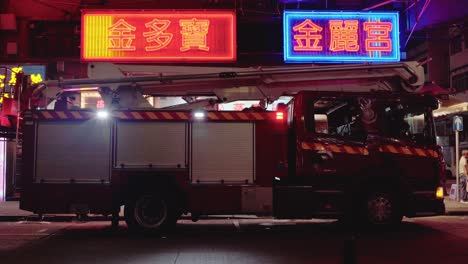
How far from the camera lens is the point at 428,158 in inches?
410

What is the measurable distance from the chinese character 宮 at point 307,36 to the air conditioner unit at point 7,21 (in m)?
10.8

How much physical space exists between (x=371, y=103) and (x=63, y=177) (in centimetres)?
647

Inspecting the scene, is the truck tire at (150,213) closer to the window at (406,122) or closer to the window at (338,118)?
the window at (338,118)

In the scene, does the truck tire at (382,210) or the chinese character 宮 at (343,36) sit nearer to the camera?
the truck tire at (382,210)

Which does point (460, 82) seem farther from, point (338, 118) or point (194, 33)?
point (338, 118)

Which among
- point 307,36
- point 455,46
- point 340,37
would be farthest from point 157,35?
point 455,46

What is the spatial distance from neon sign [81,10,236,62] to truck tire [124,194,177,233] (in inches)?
297

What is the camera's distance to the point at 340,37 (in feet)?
55.6

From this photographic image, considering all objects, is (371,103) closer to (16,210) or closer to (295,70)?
(295,70)

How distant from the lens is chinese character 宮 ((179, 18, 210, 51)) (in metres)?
16.7

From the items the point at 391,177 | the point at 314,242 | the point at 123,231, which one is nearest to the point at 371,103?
the point at 391,177

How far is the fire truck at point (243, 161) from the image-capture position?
33.1 ft

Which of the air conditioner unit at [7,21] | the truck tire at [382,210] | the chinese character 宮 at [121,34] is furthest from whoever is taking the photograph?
the air conditioner unit at [7,21]

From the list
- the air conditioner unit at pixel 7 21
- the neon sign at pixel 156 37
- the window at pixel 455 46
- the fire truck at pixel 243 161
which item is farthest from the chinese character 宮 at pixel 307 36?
the window at pixel 455 46
